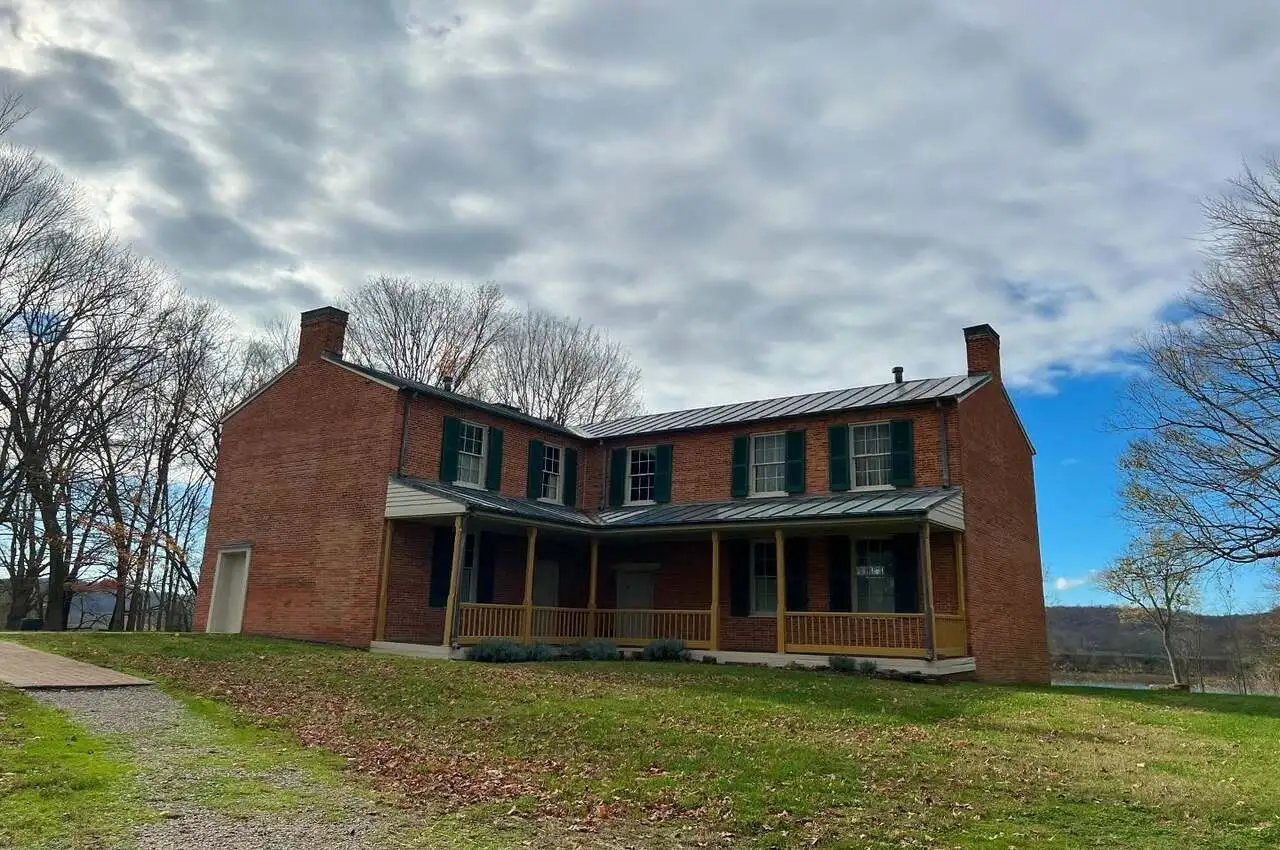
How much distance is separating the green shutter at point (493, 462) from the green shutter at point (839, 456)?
8.01 metres

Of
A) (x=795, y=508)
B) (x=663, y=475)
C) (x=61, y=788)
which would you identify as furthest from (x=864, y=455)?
(x=61, y=788)

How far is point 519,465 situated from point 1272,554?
1788 cm

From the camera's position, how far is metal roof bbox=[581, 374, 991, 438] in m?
20.6

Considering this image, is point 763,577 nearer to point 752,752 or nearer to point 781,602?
point 781,602

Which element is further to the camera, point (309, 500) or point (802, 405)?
point (802, 405)

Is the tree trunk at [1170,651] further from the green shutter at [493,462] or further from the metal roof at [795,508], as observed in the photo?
the green shutter at [493,462]

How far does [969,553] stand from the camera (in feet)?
63.6

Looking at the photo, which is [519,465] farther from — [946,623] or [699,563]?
[946,623]

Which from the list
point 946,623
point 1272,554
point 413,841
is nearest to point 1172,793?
point 413,841

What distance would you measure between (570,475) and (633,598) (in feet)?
12.7

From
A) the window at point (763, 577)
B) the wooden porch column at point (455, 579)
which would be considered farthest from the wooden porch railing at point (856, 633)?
the wooden porch column at point (455, 579)

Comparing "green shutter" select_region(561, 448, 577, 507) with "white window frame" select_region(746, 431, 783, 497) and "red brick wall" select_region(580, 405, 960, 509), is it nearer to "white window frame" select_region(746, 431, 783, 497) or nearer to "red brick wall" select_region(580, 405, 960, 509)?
"red brick wall" select_region(580, 405, 960, 509)

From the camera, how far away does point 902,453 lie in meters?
20.1

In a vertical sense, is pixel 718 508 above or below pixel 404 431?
below
